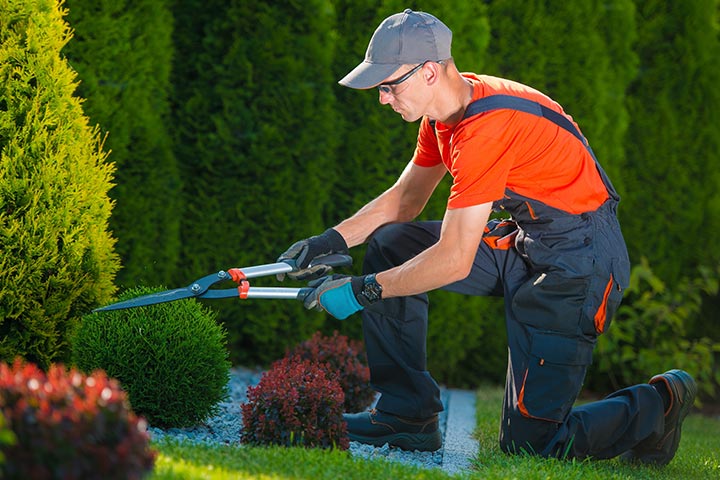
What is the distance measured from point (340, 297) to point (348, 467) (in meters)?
0.76

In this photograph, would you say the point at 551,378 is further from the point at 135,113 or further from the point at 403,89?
the point at 135,113

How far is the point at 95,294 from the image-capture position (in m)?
4.56

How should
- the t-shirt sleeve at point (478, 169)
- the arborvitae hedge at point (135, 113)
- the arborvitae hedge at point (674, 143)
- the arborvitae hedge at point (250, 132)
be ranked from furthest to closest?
the arborvitae hedge at point (674, 143), the arborvitae hedge at point (250, 132), the arborvitae hedge at point (135, 113), the t-shirt sleeve at point (478, 169)

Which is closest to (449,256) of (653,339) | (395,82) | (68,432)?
(395,82)

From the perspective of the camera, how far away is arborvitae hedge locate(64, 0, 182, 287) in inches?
214

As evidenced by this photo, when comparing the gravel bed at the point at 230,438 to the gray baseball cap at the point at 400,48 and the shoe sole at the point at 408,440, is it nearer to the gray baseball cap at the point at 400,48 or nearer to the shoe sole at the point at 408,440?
the shoe sole at the point at 408,440

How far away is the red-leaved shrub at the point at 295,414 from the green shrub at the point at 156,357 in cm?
36

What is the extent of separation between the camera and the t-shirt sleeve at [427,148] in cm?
440

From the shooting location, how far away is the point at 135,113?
5676 millimetres

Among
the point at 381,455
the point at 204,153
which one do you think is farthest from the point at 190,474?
the point at 204,153

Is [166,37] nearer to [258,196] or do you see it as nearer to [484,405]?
[258,196]

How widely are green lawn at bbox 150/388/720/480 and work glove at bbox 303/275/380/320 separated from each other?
1.92 feet

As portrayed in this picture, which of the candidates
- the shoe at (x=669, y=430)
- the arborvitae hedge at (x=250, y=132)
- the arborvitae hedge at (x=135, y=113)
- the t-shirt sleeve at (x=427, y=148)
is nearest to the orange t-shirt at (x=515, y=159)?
the t-shirt sleeve at (x=427, y=148)

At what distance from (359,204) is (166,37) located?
1683 millimetres
